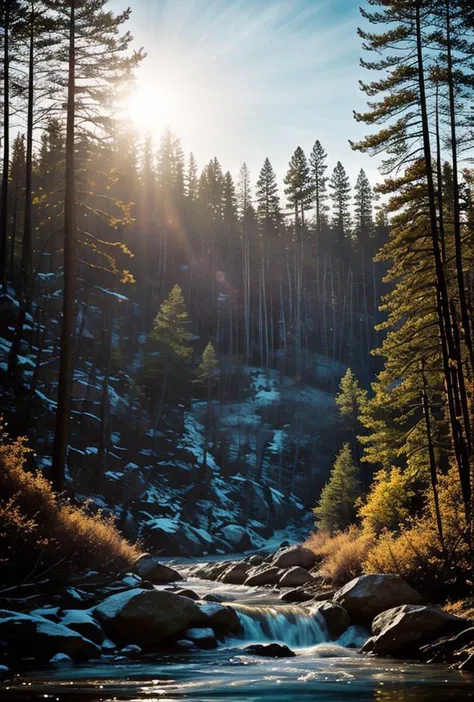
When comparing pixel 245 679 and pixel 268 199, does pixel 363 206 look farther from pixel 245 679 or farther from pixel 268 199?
pixel 245 679

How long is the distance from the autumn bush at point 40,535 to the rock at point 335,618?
5.06m

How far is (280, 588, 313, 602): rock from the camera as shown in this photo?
737 inches

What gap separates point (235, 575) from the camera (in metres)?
25.4

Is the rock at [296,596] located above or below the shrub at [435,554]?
below

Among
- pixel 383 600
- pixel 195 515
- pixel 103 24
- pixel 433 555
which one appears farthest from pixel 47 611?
pixel 195 515

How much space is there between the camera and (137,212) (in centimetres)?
6775

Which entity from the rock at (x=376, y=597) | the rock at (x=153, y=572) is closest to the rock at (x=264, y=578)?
the rock at (x=153, y=572)

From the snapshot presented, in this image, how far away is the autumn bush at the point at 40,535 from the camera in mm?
11266

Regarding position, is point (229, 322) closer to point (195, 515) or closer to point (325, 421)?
point (325, 421)

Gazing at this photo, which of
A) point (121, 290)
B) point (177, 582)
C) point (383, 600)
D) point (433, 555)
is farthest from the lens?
point (121, 290)

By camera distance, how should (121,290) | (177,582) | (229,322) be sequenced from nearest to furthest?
(177,582)
(121,290)
(229,322)

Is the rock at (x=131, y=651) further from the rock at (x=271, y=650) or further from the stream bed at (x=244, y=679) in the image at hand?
the rock at (x=271, y=650)

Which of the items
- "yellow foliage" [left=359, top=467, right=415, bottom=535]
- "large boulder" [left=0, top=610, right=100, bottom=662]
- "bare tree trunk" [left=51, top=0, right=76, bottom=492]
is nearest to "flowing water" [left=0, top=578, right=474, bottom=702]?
"large boulder" [left=0, top=610, right=100, bottom=662]

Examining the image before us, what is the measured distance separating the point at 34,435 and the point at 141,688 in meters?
24.0
